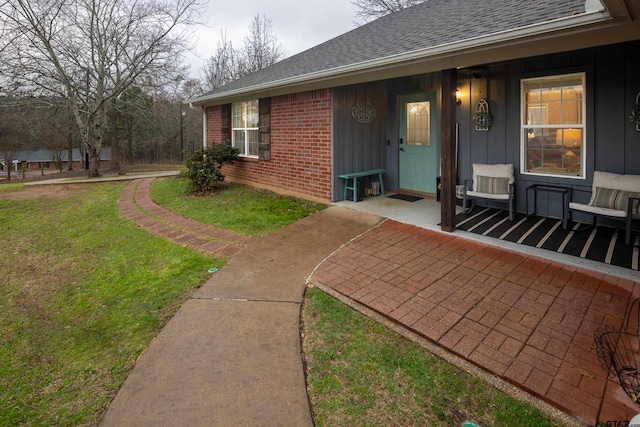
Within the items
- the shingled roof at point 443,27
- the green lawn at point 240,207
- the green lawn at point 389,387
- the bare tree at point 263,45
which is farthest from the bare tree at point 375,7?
the green lawn at point 389,387

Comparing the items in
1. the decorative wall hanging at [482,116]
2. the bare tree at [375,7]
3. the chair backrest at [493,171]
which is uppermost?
the bare tree at [375,7]

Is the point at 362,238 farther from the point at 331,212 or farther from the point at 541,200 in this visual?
the point at 541,200

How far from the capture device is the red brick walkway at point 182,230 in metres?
4.77

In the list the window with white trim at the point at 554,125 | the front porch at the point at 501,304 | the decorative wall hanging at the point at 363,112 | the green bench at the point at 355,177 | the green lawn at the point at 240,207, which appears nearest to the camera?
the front porch at the point at 501,304

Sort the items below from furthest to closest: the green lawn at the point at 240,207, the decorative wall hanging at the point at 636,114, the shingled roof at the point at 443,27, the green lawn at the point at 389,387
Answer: the green lawn at the point at 240,207 < the decorative wall hanging at the point at 636,114 < the shingled roof at the point at 443,27 < the green lawn at the point at 389,387

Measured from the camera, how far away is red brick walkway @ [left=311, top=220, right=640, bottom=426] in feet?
7.22

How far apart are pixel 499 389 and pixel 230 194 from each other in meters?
6.77

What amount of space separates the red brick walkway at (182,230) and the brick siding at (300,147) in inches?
87.9

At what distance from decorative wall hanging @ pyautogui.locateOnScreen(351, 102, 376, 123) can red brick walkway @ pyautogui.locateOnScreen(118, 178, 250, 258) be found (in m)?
3.22

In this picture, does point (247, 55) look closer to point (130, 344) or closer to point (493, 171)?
point (493, 171)

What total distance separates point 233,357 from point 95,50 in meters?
16.5

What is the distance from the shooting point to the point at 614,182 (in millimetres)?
4578

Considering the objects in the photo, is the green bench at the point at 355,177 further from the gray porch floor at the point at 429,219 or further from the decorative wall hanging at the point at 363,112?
the decorative wall hanging at the point at 363,112

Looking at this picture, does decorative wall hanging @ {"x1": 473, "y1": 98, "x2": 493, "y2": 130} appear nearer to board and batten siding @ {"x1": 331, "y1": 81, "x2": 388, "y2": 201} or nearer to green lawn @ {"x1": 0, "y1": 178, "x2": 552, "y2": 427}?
board and batten siding @ {"x1": 331, "y1": 81, "x2": 388, "y2": 201}
